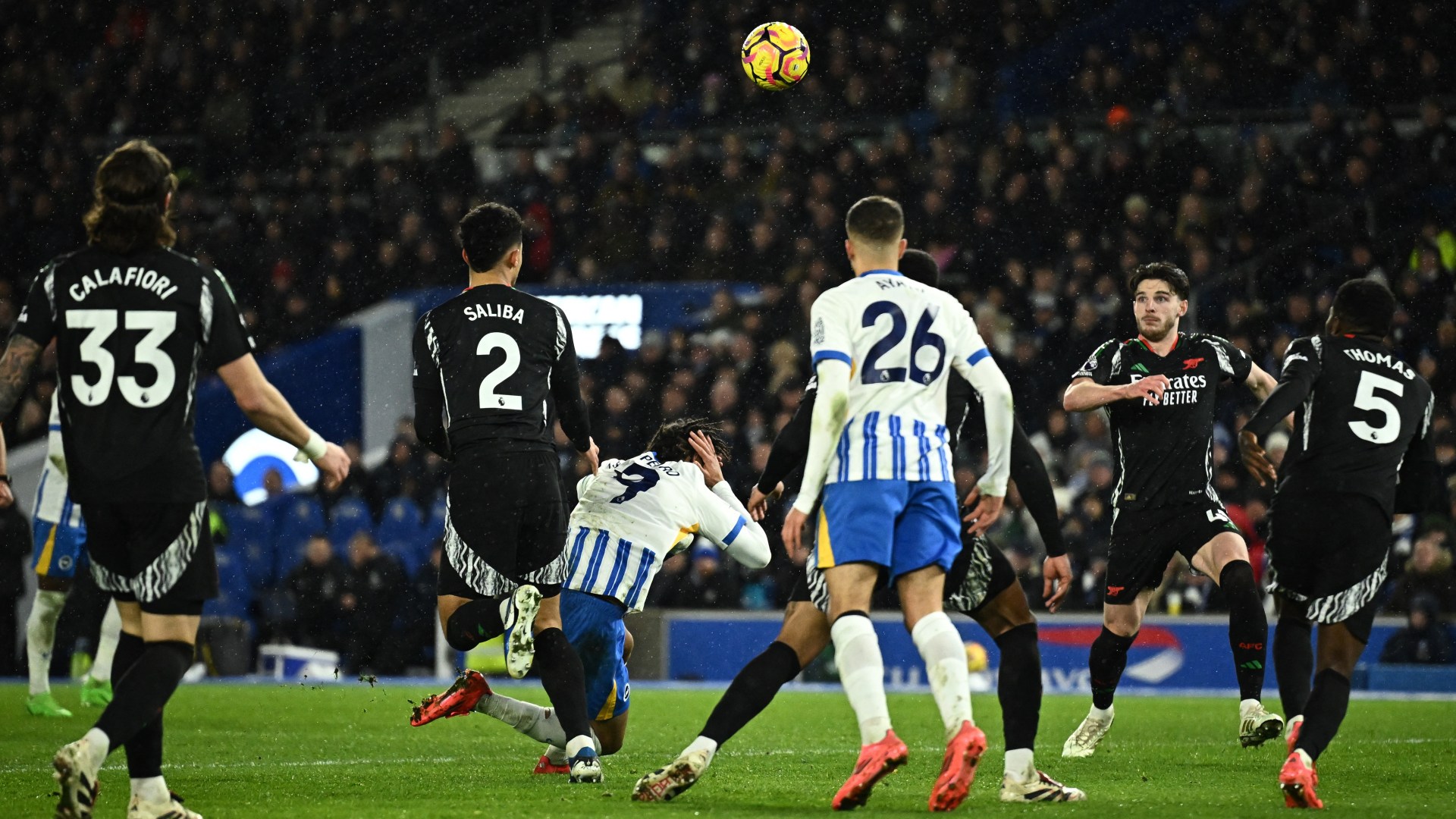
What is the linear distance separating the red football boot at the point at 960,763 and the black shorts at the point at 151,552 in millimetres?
2329

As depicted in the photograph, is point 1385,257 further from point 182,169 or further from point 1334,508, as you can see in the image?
point 182,169

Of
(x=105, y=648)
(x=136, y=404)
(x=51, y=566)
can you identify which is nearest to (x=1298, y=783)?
(x=136, y=404)

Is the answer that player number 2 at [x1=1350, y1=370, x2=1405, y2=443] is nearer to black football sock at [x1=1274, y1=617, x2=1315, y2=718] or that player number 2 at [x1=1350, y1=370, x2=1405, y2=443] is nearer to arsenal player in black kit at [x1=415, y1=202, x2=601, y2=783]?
black football sock at [x1=1274, y1=617, x2=1315, y2=718]

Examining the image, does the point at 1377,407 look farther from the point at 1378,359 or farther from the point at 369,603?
the point at 369,603

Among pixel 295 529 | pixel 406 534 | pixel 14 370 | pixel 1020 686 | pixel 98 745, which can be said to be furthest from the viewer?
pixel 295 529

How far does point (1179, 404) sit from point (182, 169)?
17.1m

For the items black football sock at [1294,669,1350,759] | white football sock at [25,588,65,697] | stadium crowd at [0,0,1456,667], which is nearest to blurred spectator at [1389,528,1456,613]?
stadium crowd at [0,0,1456,667]

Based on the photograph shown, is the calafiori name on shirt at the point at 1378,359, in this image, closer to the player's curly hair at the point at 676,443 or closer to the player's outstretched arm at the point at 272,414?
the player's curly hair at the point at 676,443

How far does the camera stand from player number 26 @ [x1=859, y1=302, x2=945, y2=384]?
18.4 feet

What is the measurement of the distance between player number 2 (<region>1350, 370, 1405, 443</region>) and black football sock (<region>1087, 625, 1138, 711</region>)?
7.40 ft

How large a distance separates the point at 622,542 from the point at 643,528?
110 millimetres

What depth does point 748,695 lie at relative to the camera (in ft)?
18.9

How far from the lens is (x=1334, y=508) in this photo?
6262 mm

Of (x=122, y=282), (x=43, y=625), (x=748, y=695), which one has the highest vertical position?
(x=122, y=282)
